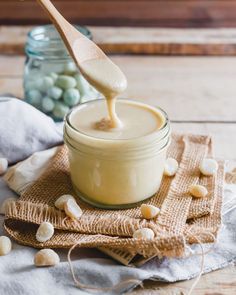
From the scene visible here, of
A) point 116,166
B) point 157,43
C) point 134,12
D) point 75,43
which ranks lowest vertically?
point 134,12

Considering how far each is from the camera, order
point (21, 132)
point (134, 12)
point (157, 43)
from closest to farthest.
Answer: point (21, 132)
point (157, 43)
point (134, 12)

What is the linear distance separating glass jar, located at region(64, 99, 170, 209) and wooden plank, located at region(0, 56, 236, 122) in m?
0.32

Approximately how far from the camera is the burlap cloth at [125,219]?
2.32 feet

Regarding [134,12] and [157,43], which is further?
[134,12]

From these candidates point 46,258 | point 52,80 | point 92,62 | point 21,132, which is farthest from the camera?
point 52,80

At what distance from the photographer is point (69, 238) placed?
736mm

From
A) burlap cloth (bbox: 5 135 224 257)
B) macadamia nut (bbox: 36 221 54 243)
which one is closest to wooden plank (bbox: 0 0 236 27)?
burlap cloth (bbox: 5 135 224 257)

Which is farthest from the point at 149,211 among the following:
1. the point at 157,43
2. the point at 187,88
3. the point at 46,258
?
the point at 157,43

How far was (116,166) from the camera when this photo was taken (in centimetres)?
77

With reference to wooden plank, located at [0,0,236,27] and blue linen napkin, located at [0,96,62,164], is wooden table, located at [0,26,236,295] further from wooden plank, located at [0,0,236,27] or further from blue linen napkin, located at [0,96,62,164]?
wooden plank, located at [0,0,236,27]

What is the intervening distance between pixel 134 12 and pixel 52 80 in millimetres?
908

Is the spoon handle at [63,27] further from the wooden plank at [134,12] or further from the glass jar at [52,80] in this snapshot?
the wooden plank at [134,12]

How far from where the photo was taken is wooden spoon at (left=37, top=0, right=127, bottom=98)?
80 cm

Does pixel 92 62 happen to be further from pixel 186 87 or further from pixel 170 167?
pixel 186 87
